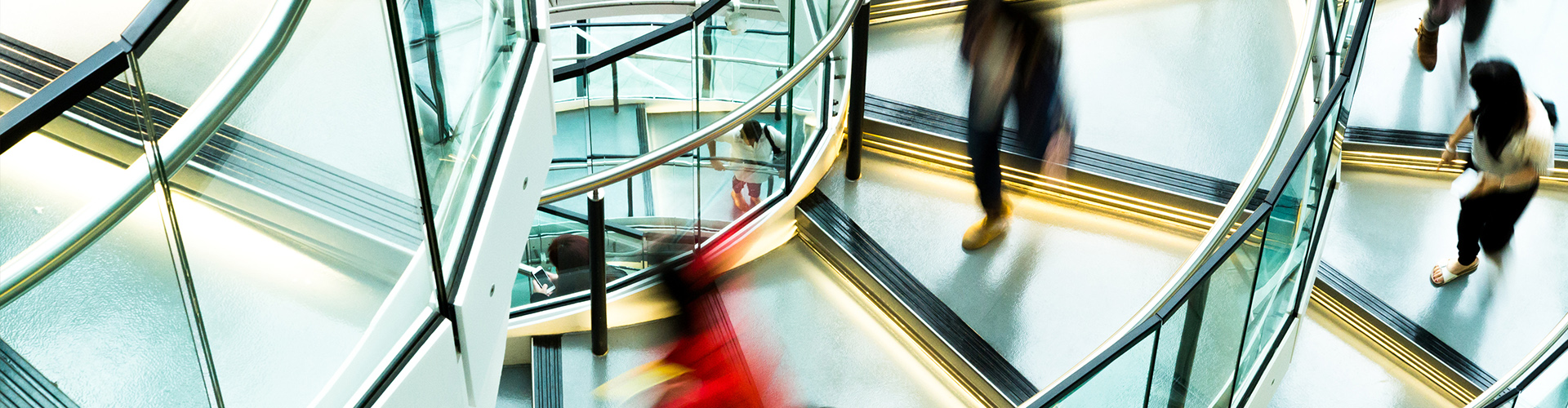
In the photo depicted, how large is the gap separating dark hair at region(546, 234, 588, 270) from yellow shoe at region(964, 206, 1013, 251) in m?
2.34

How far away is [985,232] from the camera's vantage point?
6066mm

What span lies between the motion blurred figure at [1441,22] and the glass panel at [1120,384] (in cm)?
395

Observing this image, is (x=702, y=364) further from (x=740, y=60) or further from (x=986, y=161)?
(x=986, y=161)

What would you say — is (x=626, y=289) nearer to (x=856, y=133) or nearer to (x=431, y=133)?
(x=856, y=133)

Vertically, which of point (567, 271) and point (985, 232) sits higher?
point (985, 232)

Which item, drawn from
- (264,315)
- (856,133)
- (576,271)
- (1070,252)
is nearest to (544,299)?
(576,271)

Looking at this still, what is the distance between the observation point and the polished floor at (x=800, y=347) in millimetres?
5730

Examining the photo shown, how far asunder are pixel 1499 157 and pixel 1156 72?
1.79 metres

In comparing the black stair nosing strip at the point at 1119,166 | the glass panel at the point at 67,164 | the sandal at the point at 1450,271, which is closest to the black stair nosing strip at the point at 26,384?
the glass panel at the point at 67,164

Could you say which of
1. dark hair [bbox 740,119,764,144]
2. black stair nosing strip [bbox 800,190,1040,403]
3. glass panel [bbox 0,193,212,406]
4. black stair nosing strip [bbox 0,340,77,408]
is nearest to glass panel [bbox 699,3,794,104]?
dark hair [bbox 740,119,764,144]

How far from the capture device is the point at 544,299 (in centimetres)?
678

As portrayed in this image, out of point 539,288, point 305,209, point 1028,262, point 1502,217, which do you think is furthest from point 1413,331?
point 305,209

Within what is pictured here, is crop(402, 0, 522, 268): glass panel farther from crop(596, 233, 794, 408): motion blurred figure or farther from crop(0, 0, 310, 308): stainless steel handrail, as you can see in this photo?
crop(596, 233, 794, 408): motion blurred figure

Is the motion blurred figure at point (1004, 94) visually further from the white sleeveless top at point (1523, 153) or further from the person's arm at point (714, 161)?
the white sleeveless top at point (1523, 153)
